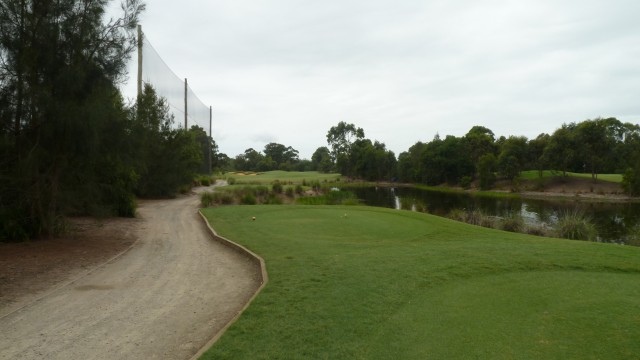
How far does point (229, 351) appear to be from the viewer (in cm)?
477

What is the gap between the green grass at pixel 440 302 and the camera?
185 inches

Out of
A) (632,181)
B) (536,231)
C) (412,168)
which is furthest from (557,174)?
(536,231)

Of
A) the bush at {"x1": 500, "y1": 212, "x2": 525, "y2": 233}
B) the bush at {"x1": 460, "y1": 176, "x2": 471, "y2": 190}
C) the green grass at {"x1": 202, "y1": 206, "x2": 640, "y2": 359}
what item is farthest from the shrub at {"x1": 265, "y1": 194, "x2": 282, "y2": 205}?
the bush at {"x1": 460, "y1": 176, "x2": 471, "y2": 190}

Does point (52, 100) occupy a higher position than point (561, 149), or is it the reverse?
point (561, 149)

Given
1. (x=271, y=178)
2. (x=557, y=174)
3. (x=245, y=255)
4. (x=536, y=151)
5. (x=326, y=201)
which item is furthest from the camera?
(x=271, y=178)

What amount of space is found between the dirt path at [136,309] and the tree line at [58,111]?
340 cm

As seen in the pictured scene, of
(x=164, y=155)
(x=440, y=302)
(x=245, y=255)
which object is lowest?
(x=245, y=255)

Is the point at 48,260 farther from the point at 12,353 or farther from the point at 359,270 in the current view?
the point at 359,270

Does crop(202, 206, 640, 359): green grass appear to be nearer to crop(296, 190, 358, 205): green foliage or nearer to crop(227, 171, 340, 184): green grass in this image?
crop(296, 190, 358, 205): green foliage

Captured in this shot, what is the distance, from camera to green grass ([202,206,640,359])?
4711 millimetres

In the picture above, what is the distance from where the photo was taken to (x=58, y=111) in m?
10.7

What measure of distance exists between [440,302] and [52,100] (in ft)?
34.5

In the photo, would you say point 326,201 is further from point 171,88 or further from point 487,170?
point 487,170

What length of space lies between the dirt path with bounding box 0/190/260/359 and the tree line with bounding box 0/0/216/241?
11.1ft
